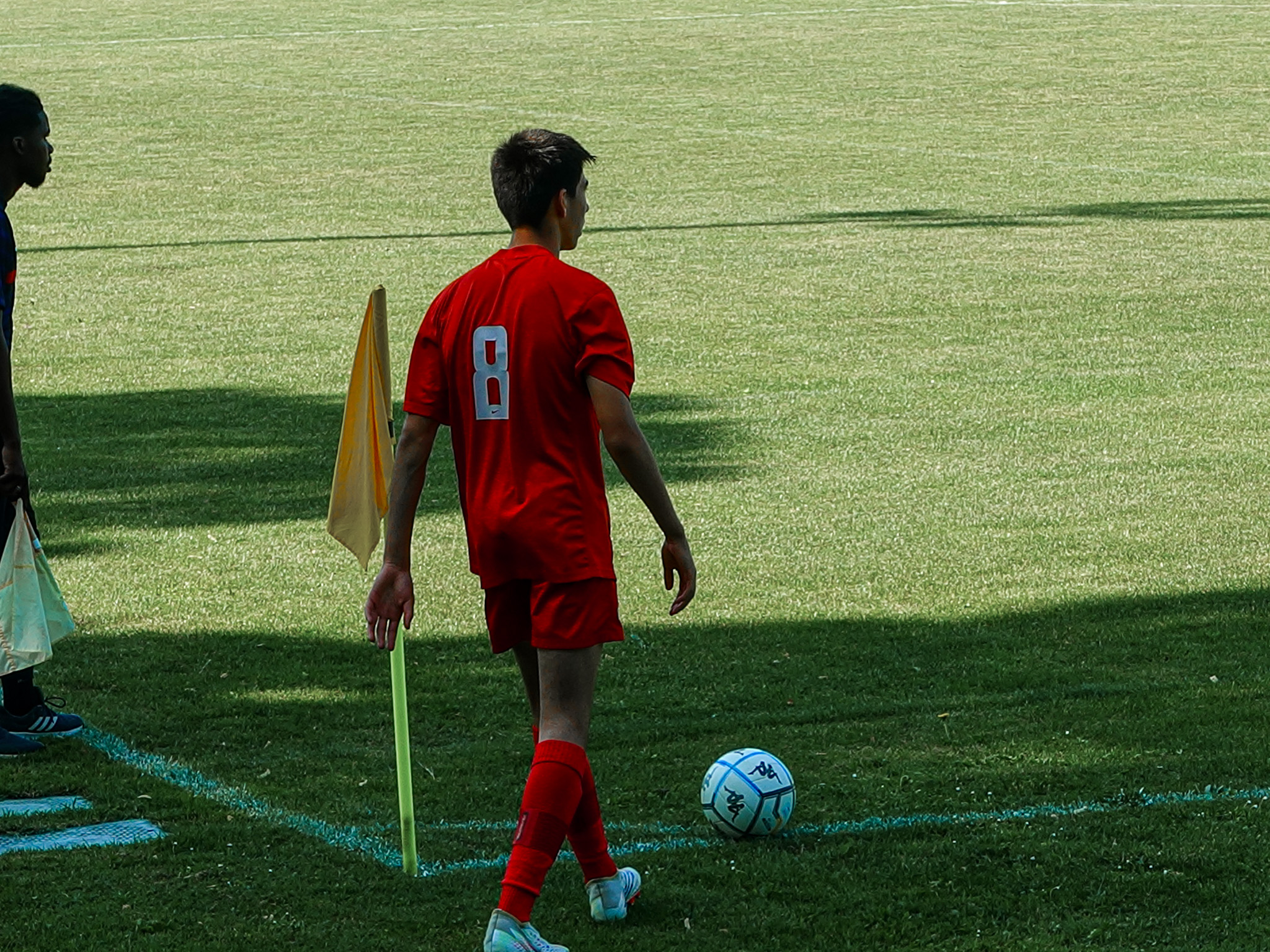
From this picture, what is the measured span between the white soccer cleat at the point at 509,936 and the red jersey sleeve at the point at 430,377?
115cm

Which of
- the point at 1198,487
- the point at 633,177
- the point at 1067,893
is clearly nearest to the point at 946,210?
the point at 633,177

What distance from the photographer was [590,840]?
4742 mm

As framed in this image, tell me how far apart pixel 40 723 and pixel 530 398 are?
2.63 meters

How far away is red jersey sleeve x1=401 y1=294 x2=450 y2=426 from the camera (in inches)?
181

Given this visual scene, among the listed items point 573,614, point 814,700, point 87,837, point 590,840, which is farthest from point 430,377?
point 814,700

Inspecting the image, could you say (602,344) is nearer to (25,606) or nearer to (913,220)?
(25,606)

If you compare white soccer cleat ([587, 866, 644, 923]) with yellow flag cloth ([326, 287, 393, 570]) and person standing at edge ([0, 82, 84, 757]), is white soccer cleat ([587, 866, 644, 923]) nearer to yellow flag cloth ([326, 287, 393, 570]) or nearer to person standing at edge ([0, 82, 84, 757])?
yellow flag cloth ([326, 287, 393, 570])

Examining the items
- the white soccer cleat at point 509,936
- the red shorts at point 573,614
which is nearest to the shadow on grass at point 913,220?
the red shorts at point 573,614

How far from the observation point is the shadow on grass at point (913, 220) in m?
19.4

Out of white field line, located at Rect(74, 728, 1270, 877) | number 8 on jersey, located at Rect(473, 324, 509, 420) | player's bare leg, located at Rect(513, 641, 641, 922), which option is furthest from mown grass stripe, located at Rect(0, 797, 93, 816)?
number 8 on jersey, located at Rect(473, 324, 509, 420)

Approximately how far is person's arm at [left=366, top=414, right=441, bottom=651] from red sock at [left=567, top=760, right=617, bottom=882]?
61cm

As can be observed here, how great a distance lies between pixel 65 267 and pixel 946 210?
29.6 feet

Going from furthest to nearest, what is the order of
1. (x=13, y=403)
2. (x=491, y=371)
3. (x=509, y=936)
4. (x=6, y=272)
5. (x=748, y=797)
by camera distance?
(x=6, y=272), (x=13, y=403), (x=748, y=797), (x=491, y=371), (x=509, y=936)

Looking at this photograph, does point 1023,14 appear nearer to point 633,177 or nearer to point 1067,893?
point 633,177
